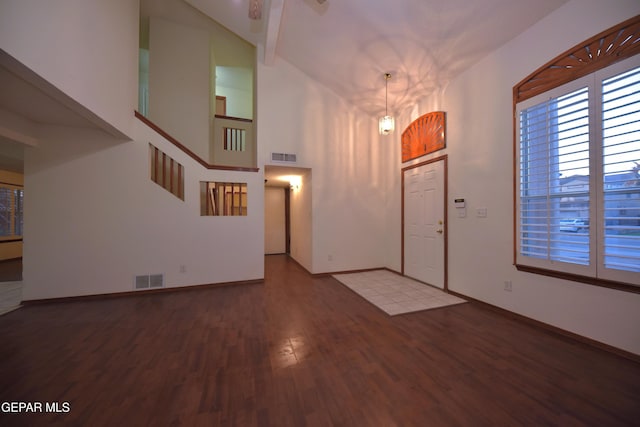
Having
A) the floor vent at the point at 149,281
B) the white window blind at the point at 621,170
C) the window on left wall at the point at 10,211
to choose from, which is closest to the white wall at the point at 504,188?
the white window blind at the point at 621,170

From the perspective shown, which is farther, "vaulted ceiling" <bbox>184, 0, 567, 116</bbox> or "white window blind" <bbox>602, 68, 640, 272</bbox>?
"vaulted ceiling" <bbox>184, 0, 567, 116</bbox>

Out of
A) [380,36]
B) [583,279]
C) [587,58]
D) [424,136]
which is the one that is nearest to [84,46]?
[380,36]

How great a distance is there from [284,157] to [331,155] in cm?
97

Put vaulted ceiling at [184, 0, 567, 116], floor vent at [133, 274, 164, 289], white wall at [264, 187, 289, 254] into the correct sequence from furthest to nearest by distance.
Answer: white wall at [264, 187, 289, 254]
floor vent at [133, 274, 164, 289]
vaulted ceiling at [184, 0, 567, 116]

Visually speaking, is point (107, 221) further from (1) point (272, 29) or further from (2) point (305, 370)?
(1) point (272, 29)

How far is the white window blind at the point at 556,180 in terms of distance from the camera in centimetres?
204

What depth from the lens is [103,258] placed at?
319 cm

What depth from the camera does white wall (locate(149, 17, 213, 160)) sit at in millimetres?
4641

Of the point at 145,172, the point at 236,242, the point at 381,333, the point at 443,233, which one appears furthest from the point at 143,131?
the point at 443,233

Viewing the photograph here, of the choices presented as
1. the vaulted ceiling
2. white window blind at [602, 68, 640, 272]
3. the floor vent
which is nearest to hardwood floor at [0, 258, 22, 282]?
the floor vent

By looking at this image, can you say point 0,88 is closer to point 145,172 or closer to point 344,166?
point 145,172

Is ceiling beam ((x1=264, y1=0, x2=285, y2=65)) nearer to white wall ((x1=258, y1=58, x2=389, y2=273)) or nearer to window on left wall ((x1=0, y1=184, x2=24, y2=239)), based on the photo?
white wall ((x1=258, y1=58, x2=389, y2=273))

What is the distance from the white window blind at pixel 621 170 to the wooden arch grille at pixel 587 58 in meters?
0.20

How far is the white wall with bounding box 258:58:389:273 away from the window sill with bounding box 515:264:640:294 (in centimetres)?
263
